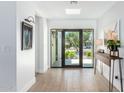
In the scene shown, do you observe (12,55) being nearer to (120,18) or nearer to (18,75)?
(18,75)

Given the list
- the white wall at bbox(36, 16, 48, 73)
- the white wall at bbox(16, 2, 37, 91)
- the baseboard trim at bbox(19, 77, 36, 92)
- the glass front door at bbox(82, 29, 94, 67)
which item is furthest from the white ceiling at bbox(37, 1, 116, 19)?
the glass front door at bbox(82, 29, 94, 67)

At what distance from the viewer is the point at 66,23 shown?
9148mm

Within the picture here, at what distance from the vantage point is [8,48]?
13.2ft

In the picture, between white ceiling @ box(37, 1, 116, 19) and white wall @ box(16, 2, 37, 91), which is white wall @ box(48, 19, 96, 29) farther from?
white wall @ box(16, 2, 37, 91)

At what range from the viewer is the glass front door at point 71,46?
9406 millimetres

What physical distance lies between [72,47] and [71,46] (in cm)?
7

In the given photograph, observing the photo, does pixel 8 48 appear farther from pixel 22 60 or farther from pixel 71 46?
pixel 71 46

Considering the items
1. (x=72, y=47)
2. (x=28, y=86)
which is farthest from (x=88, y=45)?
(x=28, y=86)

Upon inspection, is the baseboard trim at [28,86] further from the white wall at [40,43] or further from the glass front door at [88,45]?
the glass front door at [88,45]

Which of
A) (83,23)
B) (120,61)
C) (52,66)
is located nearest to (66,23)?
(83,23)

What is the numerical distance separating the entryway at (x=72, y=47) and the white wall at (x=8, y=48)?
5405mm

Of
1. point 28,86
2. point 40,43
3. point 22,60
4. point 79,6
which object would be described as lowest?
point 28,86

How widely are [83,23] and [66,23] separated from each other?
82cm

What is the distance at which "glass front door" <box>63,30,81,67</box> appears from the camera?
30.9 ft
